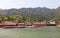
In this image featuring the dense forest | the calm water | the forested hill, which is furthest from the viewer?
the forested hill

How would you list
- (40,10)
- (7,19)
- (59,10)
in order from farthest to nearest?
1. (40,10)
2. (59,10)
3. (7,19)

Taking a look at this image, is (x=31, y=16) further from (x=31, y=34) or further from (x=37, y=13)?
(x=31, y=34)

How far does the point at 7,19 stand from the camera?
36531 millimetres

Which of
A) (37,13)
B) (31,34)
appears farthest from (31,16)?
(31,34)

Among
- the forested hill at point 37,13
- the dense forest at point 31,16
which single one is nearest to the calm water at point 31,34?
the dense forest at point 31,16

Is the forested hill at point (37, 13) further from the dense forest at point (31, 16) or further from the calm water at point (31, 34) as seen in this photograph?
the calm water at point (31, 34)

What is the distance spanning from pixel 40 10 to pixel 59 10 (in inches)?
262

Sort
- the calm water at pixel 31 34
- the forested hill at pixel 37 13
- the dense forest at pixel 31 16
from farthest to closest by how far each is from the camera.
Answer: the forested hill at pixel 37 13, the dense forest at pixel 31 16, the calm water at pixel 31 34

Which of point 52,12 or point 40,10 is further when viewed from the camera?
point 40,10

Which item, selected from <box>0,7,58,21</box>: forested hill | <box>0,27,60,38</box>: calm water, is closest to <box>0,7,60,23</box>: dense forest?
<box>0,7,58,21</box>: forested hill

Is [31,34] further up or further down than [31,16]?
further up

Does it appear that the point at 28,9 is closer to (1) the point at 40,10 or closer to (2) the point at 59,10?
(1) the point at 40,10

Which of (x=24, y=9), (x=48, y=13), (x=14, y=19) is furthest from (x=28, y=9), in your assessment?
(x=14, y=19)

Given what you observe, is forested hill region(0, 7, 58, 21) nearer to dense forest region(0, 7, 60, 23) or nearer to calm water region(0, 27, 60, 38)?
dense forest region(0, 7, 60, 23)
